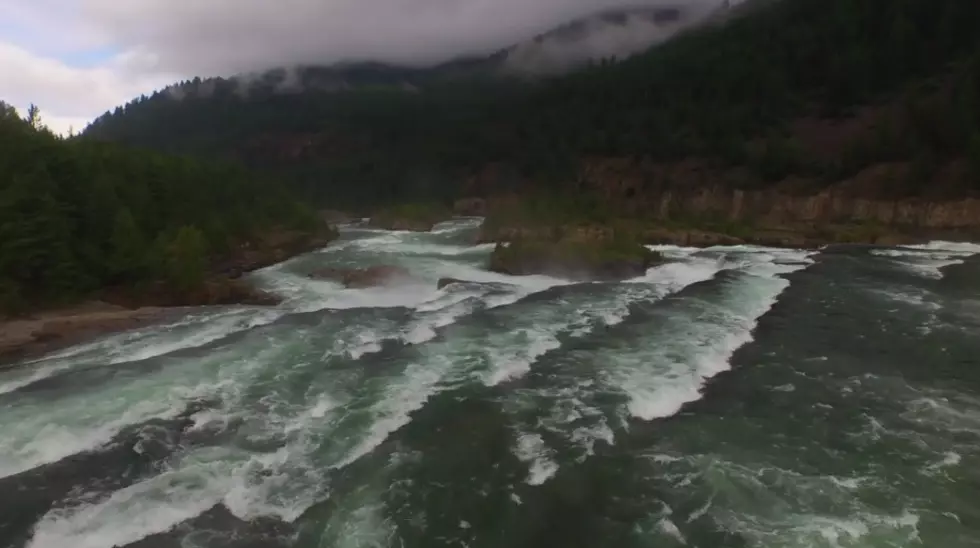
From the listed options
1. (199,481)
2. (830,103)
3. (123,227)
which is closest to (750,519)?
(199,481)

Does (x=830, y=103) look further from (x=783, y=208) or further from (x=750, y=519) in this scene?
(x=750, y=519)

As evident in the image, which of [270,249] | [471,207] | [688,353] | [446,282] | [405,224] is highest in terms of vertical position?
[471,207]

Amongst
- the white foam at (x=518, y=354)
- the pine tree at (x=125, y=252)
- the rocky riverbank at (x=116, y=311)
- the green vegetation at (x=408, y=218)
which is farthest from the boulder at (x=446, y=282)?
the green vegetation at (x=408, y=218)

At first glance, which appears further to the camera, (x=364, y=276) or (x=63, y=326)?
(x=364, y=276)

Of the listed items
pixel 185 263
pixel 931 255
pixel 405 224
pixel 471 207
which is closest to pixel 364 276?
pixel 185 263

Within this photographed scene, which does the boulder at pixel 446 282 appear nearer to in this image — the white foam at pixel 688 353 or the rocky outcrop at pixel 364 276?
the rocky outcrop at pixel 364 276

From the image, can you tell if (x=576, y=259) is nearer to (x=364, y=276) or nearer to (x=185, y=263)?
(x=364, y=276)
